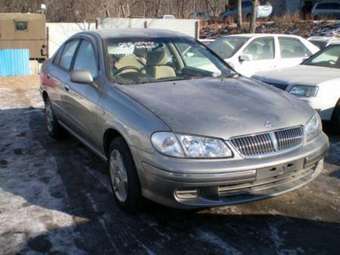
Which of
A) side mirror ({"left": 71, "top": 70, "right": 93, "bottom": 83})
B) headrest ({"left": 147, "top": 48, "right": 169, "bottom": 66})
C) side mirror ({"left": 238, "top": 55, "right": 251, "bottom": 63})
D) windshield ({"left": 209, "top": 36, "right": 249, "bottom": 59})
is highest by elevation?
windshield ({"left": 209, "top": 36, "right": 249, "bottom": 59})

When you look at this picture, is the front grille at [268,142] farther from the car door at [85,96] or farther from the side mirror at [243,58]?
the side mirror at [243,58]

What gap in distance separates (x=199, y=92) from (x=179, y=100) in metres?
0.33

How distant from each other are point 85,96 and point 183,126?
164 centimetres

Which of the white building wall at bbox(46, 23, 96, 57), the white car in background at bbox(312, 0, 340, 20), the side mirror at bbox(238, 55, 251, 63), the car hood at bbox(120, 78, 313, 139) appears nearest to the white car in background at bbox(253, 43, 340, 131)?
the side mirror at bbox(238, 55, 251, 63)

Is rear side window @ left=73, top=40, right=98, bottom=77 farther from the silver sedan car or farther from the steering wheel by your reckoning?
the steering wheel

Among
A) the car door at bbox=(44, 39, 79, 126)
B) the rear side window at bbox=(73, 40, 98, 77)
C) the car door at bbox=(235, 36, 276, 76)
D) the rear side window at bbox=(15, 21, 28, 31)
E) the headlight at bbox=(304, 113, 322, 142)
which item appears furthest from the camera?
the rear side window at bbox=(15, 21, 28, 31)

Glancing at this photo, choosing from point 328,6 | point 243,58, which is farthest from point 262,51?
point 328,6

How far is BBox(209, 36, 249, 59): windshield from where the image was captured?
978 centimetres

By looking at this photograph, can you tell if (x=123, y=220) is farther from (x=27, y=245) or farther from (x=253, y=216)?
(x=253, y=216)

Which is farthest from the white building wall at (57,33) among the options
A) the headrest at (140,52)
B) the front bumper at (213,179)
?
the front bumper at (213,179)

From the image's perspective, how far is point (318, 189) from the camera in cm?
470

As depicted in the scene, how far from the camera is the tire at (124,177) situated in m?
3.86

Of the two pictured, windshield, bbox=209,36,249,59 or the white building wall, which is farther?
the white building wall

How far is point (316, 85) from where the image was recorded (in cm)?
630
